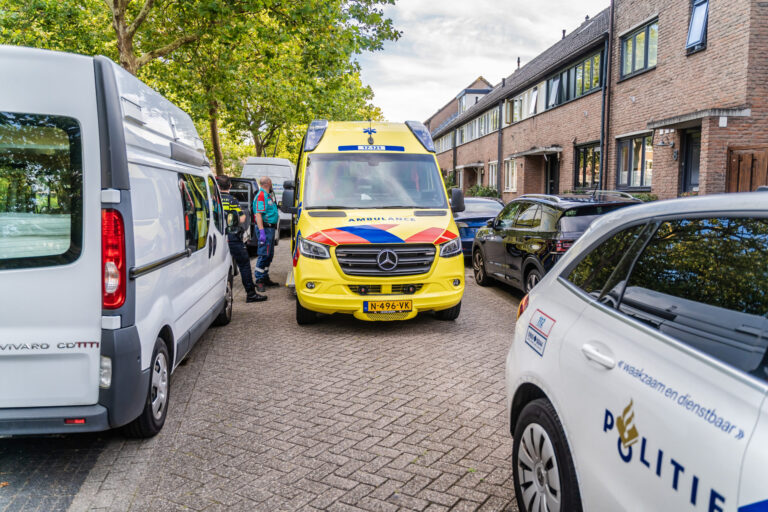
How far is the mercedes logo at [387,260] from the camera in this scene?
6.53 m

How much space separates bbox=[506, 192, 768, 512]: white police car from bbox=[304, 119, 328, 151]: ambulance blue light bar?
5.62m

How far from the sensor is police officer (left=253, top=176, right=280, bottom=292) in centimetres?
936

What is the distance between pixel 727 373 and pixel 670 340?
285mm

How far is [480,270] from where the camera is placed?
10484 mm

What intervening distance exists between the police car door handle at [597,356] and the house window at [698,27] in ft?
45.8

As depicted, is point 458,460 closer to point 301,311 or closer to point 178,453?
point 178,453

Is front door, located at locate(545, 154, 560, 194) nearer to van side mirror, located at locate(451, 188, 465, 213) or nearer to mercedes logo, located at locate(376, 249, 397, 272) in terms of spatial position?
van side mirror, located at locate(451, 188, 465, 213)

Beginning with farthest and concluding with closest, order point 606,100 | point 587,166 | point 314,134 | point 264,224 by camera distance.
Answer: point 587,166 < point 606,100 < point 264,224 < point 314,134

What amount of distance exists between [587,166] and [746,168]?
8.47 m

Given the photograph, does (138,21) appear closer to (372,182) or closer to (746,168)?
(372,182)

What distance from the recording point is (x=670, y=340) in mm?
1886

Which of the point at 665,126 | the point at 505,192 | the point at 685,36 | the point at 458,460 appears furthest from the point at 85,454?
the point at 505,192

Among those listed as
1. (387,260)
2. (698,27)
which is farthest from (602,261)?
(698,27)

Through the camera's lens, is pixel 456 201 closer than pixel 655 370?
No
